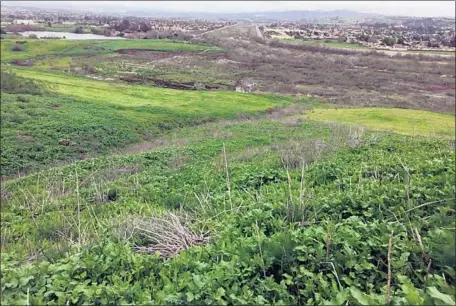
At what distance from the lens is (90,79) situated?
47625mm

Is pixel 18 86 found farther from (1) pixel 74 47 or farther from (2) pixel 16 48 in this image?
(1) pixel 74 47

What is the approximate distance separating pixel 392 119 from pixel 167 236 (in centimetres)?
3290

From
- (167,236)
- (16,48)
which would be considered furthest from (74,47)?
(167,236)

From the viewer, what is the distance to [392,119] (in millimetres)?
34875

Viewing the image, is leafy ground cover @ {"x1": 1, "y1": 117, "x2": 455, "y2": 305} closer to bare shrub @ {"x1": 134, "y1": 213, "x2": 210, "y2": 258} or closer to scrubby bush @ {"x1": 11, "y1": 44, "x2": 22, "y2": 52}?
bare shrub @ {"x1": 134, "y1": 213, "x2": 210, "y2": 258}

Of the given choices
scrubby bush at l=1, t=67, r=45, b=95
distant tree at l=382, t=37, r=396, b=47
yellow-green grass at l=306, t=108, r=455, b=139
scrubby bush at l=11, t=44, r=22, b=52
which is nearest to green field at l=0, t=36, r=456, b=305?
yellow-green grass at l=306, t=108, r=455, b=139

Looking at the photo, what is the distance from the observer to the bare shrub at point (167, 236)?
527 cm

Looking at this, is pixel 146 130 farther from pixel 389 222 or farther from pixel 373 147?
pixel 389 222

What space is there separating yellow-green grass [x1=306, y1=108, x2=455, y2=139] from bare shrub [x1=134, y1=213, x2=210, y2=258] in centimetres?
2672

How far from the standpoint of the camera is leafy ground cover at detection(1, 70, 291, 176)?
72.9 ft

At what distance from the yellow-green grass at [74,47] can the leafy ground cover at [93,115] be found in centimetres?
2130

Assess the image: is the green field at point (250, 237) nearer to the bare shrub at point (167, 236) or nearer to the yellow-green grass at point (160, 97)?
the bare shrub at point (167, 236)

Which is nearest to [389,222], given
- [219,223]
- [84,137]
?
[219,223]

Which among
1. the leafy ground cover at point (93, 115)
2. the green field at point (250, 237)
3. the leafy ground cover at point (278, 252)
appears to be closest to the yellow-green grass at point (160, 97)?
the leafy ground cover at point (93, 115)
